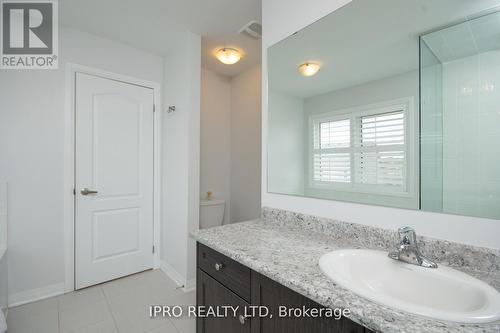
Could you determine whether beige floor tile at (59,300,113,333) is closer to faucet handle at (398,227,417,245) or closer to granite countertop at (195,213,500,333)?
granite countertop at (195,213,500,333)

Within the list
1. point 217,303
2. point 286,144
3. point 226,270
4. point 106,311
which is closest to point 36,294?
point 106,311

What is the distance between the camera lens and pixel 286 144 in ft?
5.08

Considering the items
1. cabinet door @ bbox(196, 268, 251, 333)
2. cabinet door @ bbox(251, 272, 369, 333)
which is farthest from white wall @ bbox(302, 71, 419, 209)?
cabinet door @ bbox(196, 268, 251, 333)

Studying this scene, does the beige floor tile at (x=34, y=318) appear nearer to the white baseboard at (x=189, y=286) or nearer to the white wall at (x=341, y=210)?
the white baseboard at (x=189, y=286)

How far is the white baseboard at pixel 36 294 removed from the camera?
6.26ft

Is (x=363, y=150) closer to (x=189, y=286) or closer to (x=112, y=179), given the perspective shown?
(x=189, y=286)

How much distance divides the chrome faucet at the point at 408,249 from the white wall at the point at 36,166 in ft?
8.66

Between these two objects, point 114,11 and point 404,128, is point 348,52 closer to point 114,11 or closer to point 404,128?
point 404,128


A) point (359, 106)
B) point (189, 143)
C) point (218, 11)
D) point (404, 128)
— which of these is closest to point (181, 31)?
point (218, 11)

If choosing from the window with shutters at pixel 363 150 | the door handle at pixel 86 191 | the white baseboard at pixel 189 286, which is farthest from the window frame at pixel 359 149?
the door handle at pixel 86 191

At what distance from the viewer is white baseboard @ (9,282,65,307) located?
1908 mm

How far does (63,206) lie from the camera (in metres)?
2.13

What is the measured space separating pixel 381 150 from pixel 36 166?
2.67 meters

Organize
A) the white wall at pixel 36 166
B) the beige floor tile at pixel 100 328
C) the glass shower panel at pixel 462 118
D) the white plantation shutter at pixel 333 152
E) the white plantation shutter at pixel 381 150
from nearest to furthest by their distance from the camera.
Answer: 1. the glass shower panel at pixel 462 118
2. the white plantation shutter at pixel 381 150
3. the white plantation shutter at pixel 333 152
4. the beige floor tile at pixel 100 328
5. the white wall at pixel 36 166
